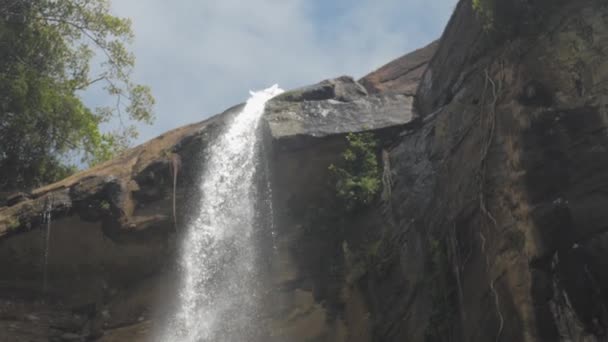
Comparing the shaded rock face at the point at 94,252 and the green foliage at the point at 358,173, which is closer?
the green foliage at the point at 358,173

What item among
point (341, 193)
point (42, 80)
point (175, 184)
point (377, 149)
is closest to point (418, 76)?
point (377, 149)

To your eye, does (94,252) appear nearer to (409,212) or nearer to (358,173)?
(358,173)

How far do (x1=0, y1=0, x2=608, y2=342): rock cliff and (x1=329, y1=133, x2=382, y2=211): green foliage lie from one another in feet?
0.71

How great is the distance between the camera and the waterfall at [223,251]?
13266mm

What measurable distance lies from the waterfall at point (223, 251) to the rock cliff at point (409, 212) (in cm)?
35

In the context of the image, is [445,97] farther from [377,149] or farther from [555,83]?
[555,83]

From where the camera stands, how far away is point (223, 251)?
14.1 m

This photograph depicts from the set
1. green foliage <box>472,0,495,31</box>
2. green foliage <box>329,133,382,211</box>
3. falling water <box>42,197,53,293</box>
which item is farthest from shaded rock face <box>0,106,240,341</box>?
green foliage <box>472,0,495,31</box>

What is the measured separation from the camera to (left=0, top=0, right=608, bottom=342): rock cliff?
8578 millimetres

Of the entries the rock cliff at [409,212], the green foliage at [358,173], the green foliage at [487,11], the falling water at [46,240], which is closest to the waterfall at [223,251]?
the rock cliff at [409,212]

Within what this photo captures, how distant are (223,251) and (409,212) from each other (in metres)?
3.75

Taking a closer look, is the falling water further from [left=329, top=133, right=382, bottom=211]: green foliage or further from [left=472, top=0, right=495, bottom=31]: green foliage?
[left=472, top=0, right=495, bottom=31]: green foliage

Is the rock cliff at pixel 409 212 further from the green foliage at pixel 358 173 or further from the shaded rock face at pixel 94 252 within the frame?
the green foliage at pixel 358 173

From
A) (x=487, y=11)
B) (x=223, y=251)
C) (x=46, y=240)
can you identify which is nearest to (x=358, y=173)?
(x=223, y=251)
